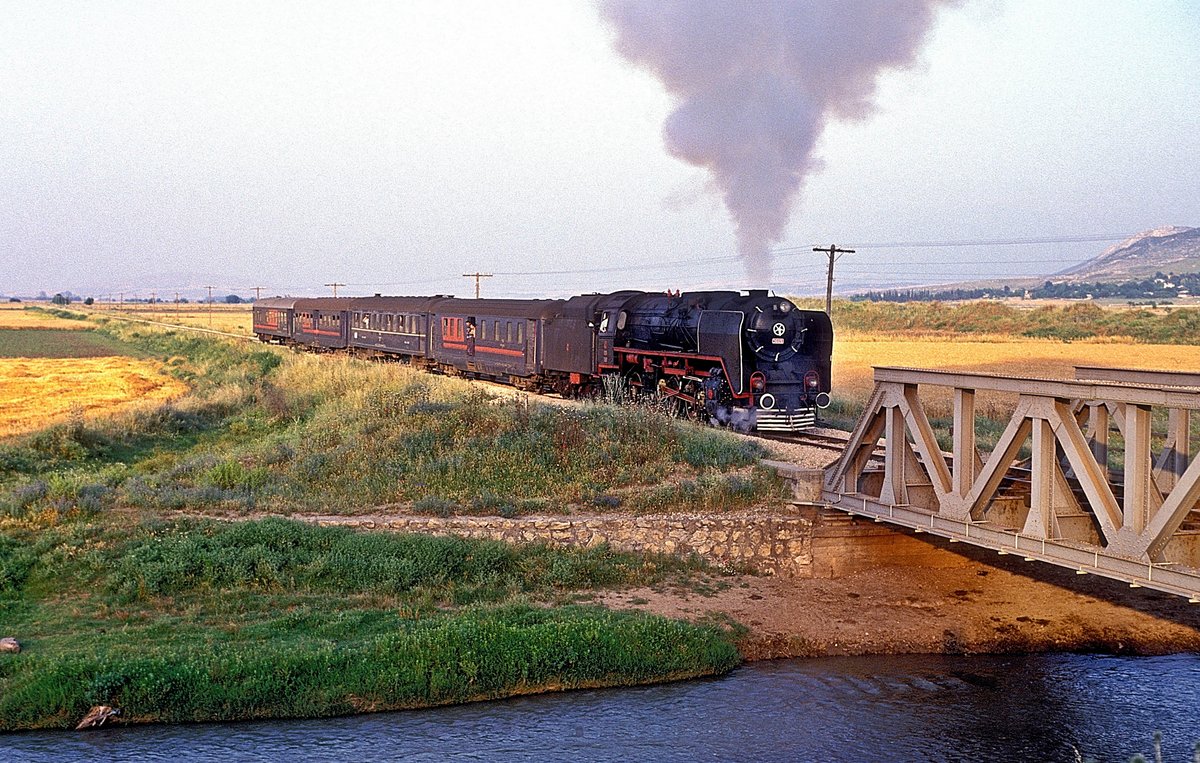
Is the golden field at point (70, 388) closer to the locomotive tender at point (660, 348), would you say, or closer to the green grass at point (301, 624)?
the locomotive tender at point (660, 348)

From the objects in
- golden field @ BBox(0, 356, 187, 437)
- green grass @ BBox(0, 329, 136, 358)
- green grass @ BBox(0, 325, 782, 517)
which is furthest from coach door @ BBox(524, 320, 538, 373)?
green grass @ BBox(0, 329, 136, 358)

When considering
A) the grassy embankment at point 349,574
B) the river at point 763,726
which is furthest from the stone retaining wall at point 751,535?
the river at point 763,726

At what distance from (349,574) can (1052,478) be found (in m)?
10.4

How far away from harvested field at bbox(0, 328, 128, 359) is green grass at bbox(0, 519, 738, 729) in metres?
69.1

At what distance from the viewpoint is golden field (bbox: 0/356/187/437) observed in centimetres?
4159

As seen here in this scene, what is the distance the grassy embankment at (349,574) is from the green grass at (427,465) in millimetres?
58

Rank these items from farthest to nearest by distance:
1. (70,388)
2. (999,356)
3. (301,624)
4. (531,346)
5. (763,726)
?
(999,356) < (70,388) < (531,346) < (301,624) < (763,726)

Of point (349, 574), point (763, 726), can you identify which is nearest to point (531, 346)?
point (349, 574)

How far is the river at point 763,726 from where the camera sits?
12.8 metres

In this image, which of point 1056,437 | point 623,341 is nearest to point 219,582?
point 1056,437

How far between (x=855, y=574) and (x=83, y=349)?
3284 inches

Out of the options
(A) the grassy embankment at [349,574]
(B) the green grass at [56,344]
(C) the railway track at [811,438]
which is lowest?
(B) the green grass at [56,344]

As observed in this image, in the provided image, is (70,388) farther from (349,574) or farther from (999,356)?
(999,356)

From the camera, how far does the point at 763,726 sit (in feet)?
44.9
